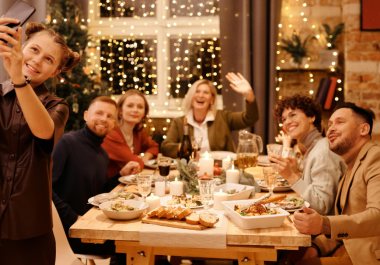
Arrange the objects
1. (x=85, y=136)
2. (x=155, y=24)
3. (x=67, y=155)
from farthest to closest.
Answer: (x=155, y=24) < (x=85, y=136) < (x=67, y=155)

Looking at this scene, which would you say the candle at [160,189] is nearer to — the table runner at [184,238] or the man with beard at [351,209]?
the table runner at [184,238]

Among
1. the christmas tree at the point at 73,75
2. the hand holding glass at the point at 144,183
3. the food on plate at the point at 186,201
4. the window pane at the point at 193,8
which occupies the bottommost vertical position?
the food on plate at the point at 186,201

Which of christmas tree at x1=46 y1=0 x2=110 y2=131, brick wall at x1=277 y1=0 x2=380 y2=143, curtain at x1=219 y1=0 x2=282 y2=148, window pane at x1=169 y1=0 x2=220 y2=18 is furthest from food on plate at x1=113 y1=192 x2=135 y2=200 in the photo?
window pane at x1=169 y1=0 x2=220 y2=18

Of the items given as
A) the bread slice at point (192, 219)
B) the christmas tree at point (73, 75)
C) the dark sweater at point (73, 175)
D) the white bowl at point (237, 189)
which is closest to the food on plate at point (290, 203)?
the white bowl at point (237, 189)

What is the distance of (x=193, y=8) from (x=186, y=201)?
3517 mm

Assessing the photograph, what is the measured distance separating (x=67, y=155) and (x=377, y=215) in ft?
4.73

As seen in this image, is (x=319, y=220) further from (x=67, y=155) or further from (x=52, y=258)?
(x=67, y=155)

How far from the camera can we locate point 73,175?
191cm

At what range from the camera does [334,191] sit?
1698 millimetres

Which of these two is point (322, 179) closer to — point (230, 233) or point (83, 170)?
point (230, 233)

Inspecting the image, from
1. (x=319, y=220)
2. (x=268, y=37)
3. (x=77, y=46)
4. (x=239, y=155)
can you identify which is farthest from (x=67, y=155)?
(x=268, y=37)

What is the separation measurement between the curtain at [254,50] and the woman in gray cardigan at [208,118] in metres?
0.73

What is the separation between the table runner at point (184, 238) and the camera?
126 centimetres

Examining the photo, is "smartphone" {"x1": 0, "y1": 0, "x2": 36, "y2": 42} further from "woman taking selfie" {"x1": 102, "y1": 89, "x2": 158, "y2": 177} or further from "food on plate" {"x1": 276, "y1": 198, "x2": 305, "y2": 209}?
"woman taking selfie" {"x1": 102, "y1": 89, "x2": 158, "y2": 177}
